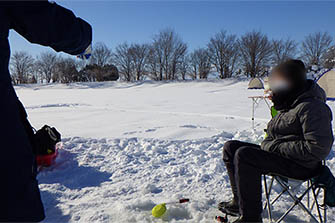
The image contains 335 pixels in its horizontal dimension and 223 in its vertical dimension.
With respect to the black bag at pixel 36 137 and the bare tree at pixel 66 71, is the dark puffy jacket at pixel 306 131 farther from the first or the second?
the bare tree at pixel 66 71

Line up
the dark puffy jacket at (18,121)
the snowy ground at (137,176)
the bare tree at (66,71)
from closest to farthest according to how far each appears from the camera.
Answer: the dark puffy jacket at (18,121) → the snowy ground at (137,176) → the bare tree at (66,71)

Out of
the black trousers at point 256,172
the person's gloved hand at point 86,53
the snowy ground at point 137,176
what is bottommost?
the snowy ground at point 137,176

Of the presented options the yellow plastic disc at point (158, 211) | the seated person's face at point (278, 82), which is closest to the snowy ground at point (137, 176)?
the yellow plastic disc at point (158, 211)

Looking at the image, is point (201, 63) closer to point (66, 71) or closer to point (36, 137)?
point (66, 71)

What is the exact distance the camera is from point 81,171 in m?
3.27

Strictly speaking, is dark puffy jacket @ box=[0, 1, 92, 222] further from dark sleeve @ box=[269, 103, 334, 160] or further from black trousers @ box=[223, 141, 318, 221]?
dark sleeve @ box=[269, 103, 334, 160]

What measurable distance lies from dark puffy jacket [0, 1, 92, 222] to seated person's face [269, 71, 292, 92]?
165 cm

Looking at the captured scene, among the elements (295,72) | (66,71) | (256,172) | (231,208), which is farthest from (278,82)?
(66,71)

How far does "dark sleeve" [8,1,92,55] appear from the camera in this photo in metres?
0.92

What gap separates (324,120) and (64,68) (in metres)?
44.5

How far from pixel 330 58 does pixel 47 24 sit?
37.1 meters

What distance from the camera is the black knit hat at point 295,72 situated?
1876 mm

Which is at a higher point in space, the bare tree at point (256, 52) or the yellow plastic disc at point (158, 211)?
the bare tree at point (256, 52)

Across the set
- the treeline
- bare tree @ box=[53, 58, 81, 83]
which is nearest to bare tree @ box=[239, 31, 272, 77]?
the treeline
